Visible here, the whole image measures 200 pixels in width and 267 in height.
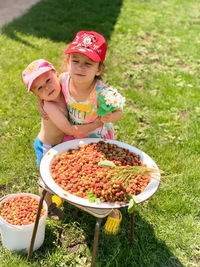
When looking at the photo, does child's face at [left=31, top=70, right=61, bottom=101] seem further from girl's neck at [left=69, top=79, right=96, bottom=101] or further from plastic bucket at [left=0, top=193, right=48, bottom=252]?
plastic bucket at [left=0, top=193, right=48, bottom=252]

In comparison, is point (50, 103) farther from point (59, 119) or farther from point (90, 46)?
point (90, 46)

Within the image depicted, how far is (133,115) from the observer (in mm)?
4805

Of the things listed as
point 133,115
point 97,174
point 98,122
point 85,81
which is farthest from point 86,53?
point 133,115

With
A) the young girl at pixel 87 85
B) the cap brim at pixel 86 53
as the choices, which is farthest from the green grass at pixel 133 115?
the cap brim at pixel 86 53

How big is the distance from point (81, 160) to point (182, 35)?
21.6 feet

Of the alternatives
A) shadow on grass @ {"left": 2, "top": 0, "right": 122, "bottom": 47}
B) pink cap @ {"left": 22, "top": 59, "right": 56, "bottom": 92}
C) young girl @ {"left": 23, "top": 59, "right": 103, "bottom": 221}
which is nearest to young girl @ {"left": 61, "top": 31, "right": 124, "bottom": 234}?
young girl @ {"left": 23, "top": 59, "right": 103, "bottom": 221}

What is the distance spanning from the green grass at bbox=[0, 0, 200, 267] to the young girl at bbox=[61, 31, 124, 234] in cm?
43

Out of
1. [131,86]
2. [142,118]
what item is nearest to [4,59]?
[131,86]

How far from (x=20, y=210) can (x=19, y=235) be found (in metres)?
Answer: 0.23

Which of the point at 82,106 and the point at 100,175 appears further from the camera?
the point at 82,106

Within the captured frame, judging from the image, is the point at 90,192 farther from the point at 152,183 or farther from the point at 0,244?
the point at 0,244

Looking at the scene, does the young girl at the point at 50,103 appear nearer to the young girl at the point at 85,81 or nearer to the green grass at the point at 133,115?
the young girl at the point at 85,81

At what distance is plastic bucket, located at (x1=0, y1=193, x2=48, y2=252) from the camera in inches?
104

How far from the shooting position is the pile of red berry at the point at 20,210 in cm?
274
